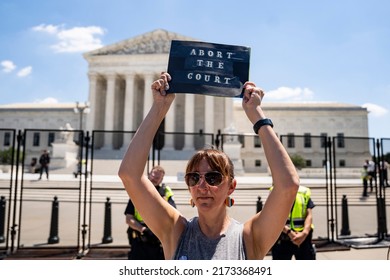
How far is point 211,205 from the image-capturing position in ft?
5.56

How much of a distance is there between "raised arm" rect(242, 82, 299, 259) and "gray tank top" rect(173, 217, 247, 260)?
5 cm

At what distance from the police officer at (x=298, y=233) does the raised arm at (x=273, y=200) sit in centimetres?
277

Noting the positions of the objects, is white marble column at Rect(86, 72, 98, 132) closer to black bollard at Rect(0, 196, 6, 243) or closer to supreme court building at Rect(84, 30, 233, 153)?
supreme court building at Rect(84, 30, 233, 153)

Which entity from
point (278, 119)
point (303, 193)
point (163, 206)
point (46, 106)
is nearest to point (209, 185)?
point (163, 206)

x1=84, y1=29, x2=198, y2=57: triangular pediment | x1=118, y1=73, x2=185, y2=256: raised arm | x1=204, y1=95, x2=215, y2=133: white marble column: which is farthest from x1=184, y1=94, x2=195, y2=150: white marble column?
x1=118, y1=73, x2=185, y2=256: raised arm

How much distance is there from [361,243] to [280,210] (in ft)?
25.5

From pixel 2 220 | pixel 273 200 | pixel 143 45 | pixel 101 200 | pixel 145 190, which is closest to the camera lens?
pixel 273 200

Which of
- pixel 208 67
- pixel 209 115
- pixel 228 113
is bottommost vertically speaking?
pixel 208 67

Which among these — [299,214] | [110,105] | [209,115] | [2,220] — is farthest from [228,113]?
[299,214]

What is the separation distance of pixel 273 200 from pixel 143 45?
173 ft

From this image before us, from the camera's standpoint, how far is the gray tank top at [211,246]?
5.58ft

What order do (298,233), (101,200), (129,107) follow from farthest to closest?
(129,107) → (101,200) → (298,233)

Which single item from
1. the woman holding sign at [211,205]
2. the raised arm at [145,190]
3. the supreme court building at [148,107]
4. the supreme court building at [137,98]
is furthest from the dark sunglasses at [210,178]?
the supreme court building at [137,98]

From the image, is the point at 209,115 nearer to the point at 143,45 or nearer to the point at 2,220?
the point at 143,45
